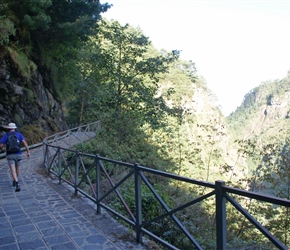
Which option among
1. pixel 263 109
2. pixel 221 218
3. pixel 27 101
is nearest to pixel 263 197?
pixel 221 218

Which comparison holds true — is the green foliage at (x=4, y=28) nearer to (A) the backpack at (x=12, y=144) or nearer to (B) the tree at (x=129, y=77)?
(B) the tree at (x=129, y=77)

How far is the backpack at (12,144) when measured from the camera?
5.45 m

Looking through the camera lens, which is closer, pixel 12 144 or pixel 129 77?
pixel 12 144

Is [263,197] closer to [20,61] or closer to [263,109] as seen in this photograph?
[20,61]

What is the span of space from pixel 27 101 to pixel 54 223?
10.3 m

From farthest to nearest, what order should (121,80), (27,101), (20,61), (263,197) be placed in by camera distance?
(27,101) → (121,80) → (20,61) → (263,197)

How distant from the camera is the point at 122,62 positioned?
11633 millimetres

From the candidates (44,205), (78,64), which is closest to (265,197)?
(44,205)

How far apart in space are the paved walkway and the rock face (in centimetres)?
648

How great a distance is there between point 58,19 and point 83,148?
6739 mm

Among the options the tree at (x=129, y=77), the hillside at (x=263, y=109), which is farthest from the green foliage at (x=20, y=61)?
the hillside at (x=263, y=109)

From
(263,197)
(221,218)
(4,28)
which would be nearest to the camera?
(263,197)

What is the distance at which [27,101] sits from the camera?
12.5 metres

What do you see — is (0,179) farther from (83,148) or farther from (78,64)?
(78,64)
